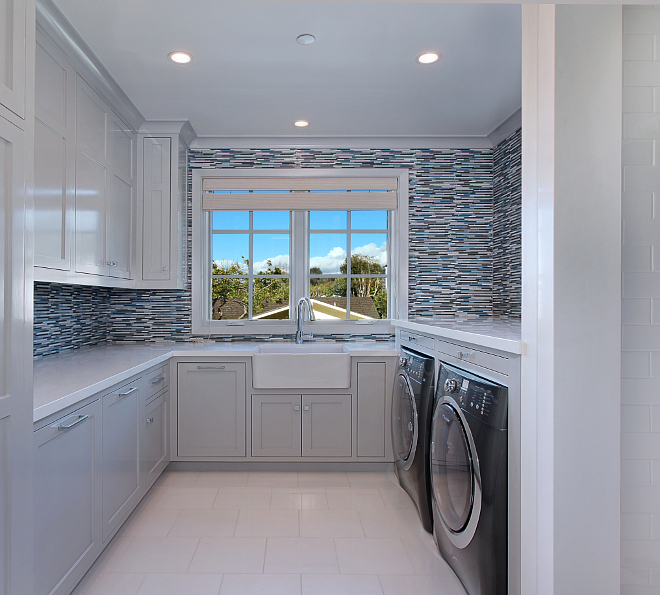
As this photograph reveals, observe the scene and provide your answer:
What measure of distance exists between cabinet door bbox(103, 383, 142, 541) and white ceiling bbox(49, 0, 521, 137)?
165cm

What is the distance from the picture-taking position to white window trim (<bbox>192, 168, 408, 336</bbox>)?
11.5 feet

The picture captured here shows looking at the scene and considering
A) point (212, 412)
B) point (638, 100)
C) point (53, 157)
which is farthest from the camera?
point (212, 412)

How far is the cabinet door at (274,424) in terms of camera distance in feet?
9.84

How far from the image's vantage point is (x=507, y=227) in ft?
10.8

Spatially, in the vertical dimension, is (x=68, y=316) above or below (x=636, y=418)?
above

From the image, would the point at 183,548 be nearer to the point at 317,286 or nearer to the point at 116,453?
the point at 116,453

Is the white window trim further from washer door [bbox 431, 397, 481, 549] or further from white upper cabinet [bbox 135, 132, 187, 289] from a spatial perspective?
washer door [bbox 431, 397, 481, 549]

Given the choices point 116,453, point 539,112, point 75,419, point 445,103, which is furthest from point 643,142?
A: point 116,453

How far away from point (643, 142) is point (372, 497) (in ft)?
7.08

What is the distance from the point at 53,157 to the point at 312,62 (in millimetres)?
1311

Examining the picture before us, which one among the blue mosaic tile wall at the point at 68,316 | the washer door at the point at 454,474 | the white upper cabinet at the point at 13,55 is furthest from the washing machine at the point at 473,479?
Answer: the blue mosaic tile wall at the point at 68,316

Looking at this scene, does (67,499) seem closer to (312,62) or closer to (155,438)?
(155,438)

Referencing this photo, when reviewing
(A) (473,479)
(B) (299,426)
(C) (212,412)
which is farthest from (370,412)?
(A) (473,479)

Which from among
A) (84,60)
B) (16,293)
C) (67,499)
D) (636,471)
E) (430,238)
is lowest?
(67,499)
